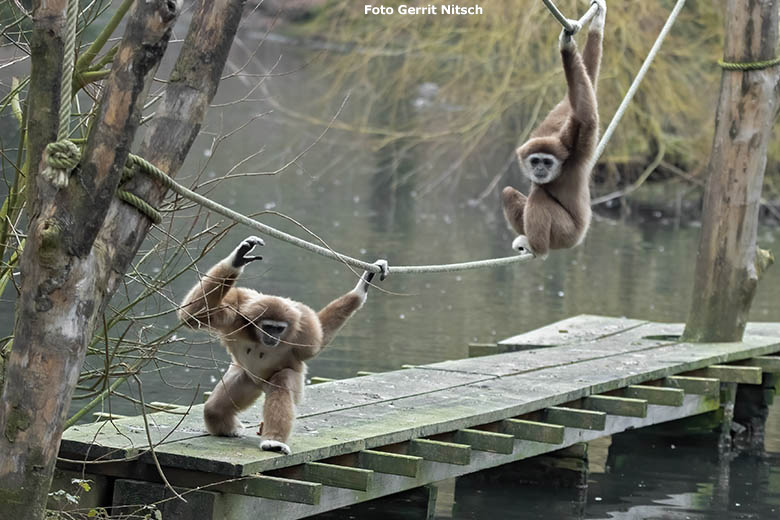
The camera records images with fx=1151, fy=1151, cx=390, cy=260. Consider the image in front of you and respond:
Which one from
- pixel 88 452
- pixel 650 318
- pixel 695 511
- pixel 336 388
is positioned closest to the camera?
pixel 88 452

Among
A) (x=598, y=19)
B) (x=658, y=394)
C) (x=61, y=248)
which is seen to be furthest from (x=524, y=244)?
(x=61, y=248)

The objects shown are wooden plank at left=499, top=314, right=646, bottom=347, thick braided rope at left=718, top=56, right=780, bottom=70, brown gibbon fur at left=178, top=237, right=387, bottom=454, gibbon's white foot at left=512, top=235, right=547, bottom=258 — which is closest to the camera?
brown gibbon fur at left=178, top=237, right=387, bottom=454

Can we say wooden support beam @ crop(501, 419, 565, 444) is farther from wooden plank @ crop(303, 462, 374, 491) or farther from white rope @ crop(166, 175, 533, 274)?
wooden plank @ crop(303, 462, 374, 491)

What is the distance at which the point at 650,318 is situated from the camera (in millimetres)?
18000

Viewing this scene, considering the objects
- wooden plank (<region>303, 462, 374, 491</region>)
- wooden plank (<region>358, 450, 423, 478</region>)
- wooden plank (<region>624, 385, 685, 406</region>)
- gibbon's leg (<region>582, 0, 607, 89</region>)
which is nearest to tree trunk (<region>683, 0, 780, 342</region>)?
wooden plank (<region>624, 385, 685, 406</region>)

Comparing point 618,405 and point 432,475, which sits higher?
point 618,405

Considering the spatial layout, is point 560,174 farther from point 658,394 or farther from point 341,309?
point 341,309

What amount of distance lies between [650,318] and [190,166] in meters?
12.3

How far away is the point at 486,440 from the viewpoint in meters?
7.85

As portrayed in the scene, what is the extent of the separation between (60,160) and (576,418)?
17.7 ft

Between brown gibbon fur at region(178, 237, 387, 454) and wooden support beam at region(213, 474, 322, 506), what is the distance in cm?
24

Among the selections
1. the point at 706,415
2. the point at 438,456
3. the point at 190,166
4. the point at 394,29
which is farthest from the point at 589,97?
the point at 190,166

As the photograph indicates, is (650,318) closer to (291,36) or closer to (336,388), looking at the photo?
(336,388)

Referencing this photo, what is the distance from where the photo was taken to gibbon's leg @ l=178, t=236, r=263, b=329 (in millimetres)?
6000
